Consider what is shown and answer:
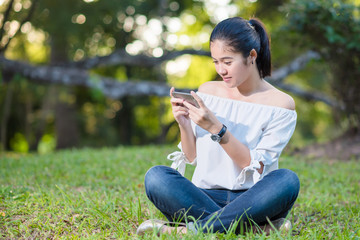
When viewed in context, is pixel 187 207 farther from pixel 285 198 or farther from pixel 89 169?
pixel 89 169

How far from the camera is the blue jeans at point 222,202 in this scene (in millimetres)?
2324

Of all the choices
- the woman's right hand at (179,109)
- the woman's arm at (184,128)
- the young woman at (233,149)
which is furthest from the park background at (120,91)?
the woman's right hand at (179,109)

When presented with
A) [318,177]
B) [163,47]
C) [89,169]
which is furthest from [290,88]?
[89,169]

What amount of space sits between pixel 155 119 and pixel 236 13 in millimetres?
6546

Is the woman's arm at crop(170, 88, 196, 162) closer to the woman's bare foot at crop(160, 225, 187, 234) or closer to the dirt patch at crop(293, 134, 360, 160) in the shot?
the woman's bare foot at crop(160, 225, 187, 234)

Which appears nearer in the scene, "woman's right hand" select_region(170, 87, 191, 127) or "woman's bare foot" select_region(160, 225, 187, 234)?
"woman's bare foot" select_region(160, 225, 187, 234)

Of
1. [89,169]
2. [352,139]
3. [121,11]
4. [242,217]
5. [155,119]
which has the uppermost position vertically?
[121,11]

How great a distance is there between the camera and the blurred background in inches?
258

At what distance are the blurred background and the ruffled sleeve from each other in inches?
130

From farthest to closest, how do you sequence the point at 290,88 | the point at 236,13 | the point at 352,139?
the point at 236,13 < the point at 290,88 < the point at 352,139

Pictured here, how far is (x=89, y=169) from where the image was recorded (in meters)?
4.80

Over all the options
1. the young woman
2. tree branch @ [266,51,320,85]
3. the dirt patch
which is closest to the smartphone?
the young woman

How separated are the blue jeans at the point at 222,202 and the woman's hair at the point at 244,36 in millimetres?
844

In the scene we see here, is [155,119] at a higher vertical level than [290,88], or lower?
lower
